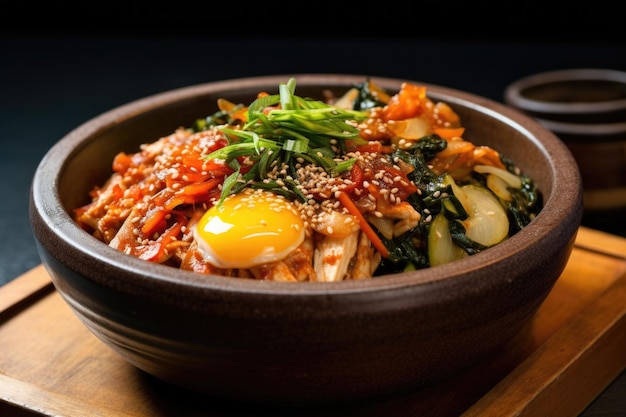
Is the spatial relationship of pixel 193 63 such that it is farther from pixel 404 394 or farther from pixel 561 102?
pixel 404 394

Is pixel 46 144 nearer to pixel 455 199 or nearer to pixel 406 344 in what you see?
pixel 455 199

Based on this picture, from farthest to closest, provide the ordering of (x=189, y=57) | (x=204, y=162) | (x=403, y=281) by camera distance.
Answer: (x=189, y=57)
(x=204, y=162)
(x=403, y=281)

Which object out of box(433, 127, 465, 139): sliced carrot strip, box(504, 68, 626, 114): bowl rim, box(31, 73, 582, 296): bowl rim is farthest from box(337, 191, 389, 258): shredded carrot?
box(504, 68, 626, 114): bowl rim

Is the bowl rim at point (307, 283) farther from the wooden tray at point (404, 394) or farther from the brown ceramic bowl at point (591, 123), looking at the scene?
the brown ceramic bowl at point (591, 123)

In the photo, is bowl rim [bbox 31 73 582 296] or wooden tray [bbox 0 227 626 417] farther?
wooden tray [bbox 0 227 626 417]

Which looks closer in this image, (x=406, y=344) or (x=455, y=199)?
(x=406, y=344)

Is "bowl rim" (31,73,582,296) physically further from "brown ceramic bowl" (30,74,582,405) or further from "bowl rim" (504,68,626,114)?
"bowl rim" (504,68,626,114)

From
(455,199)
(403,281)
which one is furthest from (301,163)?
(403,281)

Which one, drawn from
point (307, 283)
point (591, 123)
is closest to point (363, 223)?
point (307, 283)
